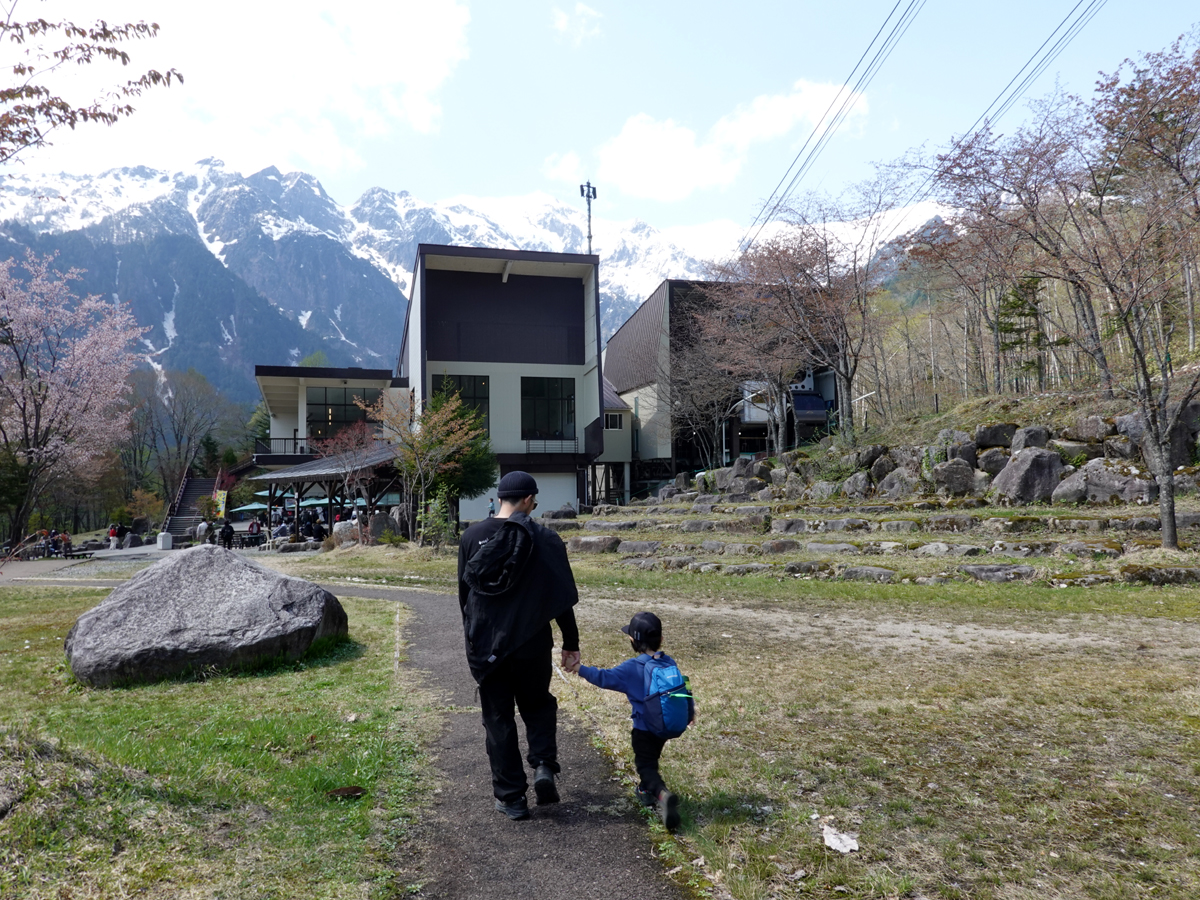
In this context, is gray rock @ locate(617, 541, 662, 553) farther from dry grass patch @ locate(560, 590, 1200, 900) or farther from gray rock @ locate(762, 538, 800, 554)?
dry grass patch @ locate(560, 590, 1200, 900)

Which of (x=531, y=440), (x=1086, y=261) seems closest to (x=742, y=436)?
(x=531, y=440)

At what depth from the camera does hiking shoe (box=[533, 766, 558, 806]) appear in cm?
333

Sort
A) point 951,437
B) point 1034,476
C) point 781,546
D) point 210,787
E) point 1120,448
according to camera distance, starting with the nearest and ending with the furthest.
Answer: point 210,787
point 781,546
point 1120,448
point 1034,476
point 951,437

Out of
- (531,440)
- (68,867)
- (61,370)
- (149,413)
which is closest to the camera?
(68,867)

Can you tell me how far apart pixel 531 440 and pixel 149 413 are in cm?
4546

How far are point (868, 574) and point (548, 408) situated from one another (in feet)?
66.1

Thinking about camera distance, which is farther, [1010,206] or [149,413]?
[149,413]

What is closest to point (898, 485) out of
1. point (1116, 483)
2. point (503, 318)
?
point (1116, 483)

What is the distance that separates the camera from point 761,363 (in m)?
27.4

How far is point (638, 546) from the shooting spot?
16.1 meters

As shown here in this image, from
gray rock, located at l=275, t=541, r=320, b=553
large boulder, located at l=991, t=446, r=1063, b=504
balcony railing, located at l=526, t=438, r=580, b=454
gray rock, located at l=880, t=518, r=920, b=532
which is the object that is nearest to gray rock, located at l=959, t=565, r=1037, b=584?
→ gray rock, located at l=880, t=518, r=920, b=532

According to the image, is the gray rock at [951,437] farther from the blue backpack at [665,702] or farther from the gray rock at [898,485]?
the blue backpack at [665,702]

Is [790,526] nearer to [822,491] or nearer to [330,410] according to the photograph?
[822,491]

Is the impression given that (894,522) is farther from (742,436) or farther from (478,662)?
(742,436)
